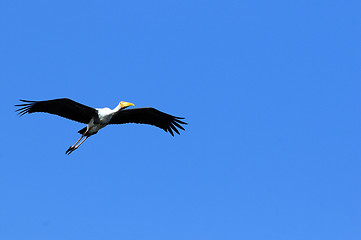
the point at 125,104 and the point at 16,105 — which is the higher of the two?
the point at 125,104

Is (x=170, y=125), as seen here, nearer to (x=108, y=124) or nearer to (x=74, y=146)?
(x=108, y=124)

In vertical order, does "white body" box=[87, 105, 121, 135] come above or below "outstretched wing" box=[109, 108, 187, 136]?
below

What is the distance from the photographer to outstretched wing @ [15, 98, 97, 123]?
63.5 ft

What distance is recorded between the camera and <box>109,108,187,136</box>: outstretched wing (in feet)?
69.8

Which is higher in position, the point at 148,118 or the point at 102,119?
the point at 148,118

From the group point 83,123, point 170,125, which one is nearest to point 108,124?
point 83,123

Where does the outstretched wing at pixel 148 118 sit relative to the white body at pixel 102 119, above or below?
above

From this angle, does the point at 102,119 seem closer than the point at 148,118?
Yes

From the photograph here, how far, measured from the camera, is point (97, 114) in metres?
20.2

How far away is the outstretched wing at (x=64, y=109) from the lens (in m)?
19.3

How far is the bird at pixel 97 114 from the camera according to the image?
19.5 metres

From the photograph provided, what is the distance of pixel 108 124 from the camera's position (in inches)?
832

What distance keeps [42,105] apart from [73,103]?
1090 millimetres

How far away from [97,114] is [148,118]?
8.25 feet
